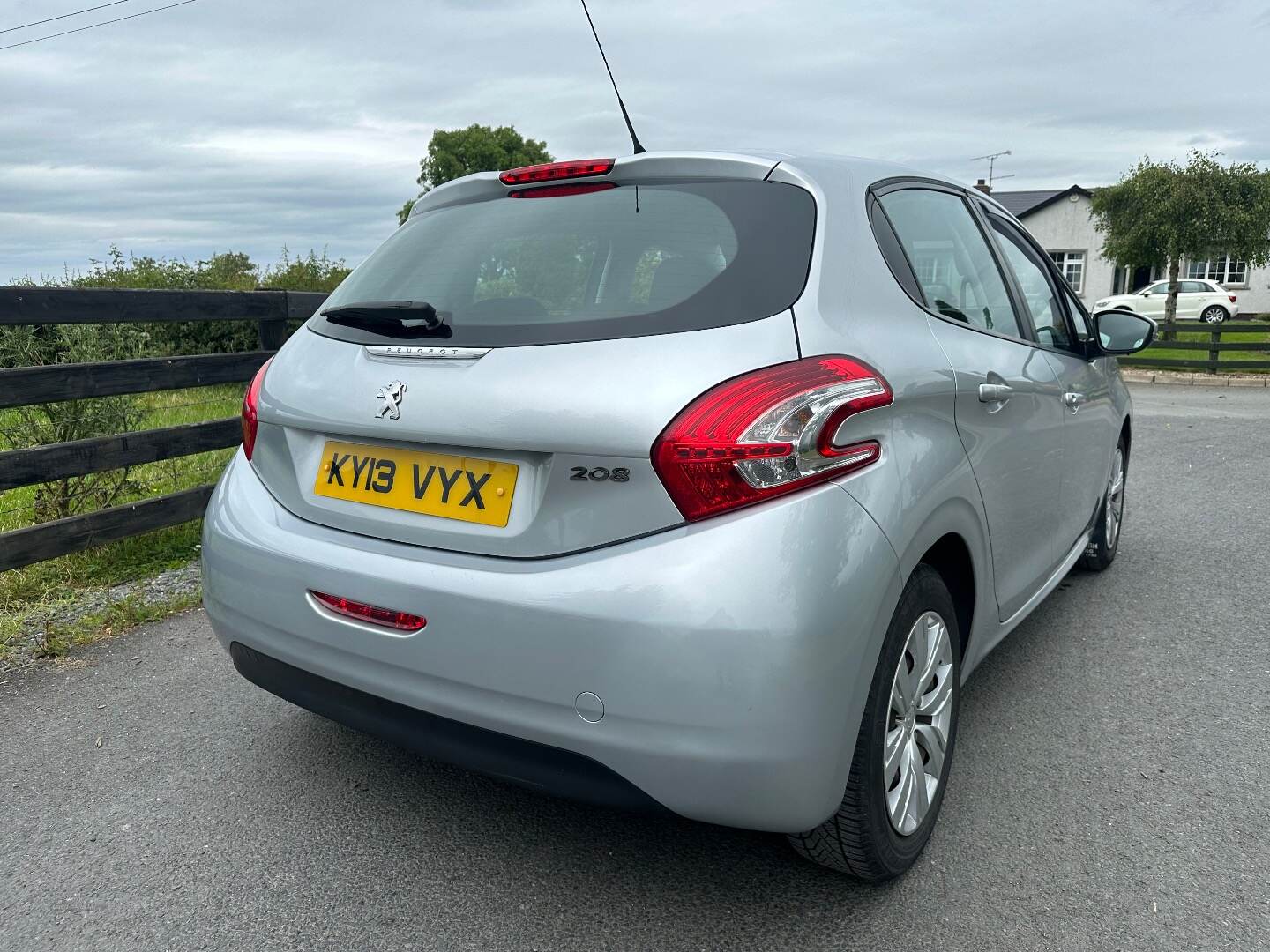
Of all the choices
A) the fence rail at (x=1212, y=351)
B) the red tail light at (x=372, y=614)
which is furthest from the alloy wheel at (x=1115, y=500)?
the fence rail at (x=1212, y=351)

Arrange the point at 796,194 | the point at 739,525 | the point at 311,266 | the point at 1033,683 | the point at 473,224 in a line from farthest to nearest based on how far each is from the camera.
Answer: the point at 311,266 → the point at 1033,683 → the point at 473,224 → the point at 796,194 → the point at 739,525

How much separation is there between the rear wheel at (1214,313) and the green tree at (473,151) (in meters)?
43.9

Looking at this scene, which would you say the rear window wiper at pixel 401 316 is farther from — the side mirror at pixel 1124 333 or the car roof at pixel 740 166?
the side mirror at pixel 1124 333

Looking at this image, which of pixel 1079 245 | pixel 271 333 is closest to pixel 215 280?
pixel 271 333

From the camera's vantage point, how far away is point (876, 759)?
217cm

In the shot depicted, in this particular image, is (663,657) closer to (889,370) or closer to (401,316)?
(889,370)

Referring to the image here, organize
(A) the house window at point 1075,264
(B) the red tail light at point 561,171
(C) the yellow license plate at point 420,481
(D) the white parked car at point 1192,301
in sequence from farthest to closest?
(A) the house window at point 1075,264 → (D) the white parked car at point 1192,301 → (B) the red tail light at point 561,171 → (C) the yellow license plate at point 420,481

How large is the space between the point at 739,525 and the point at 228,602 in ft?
4.43

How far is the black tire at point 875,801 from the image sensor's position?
7.02 feet

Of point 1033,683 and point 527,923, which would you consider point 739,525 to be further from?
point 1033,683

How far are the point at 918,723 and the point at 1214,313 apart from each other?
37.2 m

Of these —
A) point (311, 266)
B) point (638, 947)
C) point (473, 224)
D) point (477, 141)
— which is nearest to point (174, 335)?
point (311, 266)

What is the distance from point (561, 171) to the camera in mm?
2553

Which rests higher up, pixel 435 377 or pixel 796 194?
pixel 796 194
